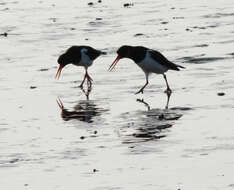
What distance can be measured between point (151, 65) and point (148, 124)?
13.6 feet

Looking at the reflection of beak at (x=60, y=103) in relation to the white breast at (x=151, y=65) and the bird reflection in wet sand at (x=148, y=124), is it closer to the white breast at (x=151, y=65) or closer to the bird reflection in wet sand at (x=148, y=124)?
the bird reflection in wet sand at (x=148, y=124)

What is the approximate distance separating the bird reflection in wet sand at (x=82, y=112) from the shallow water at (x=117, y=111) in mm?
22

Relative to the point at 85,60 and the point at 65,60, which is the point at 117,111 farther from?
A: the point at 65,60

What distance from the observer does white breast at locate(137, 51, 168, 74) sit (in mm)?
20984

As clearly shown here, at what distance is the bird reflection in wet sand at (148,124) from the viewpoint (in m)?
15.9

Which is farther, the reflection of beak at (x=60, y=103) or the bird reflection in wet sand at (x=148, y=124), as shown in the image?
the reflection of beak at (x=60, y=103)

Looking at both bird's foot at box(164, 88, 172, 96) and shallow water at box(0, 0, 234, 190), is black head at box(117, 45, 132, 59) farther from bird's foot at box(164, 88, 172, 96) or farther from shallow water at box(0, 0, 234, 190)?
bird's foot at box(164, 88, 172, 96)

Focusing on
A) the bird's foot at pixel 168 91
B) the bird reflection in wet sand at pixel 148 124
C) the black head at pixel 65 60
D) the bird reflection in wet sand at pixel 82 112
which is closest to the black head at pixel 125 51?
the bird's foot at pixel 168 91

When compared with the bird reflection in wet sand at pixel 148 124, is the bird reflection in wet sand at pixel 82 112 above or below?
below

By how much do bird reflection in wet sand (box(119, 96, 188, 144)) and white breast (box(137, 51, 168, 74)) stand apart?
6.84 feet

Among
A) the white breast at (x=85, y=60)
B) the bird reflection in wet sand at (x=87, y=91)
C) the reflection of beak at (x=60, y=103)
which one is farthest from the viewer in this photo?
the white breast at (x=85, y=60)

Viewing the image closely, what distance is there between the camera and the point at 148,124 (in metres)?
17.0

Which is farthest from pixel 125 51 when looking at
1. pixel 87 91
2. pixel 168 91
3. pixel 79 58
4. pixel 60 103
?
pixel 60 103

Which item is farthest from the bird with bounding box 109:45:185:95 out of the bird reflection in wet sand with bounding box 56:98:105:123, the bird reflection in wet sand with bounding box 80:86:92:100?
the bird reflection in wet sand with bounding box 56:98:105:123
